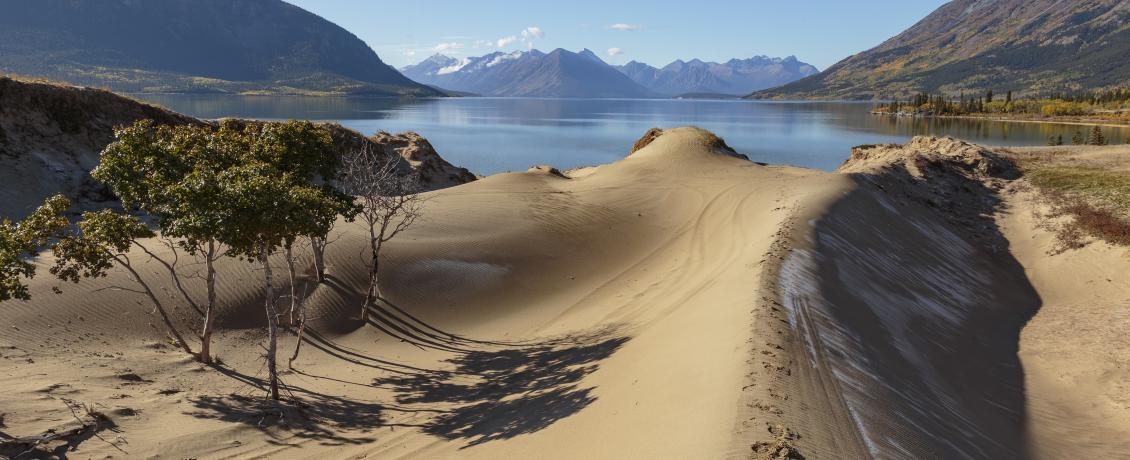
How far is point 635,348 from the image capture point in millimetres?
12172

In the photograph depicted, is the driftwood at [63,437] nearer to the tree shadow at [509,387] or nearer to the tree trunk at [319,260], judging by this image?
the tree shadow at [509,387]

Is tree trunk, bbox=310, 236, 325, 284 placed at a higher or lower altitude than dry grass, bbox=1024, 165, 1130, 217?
lower

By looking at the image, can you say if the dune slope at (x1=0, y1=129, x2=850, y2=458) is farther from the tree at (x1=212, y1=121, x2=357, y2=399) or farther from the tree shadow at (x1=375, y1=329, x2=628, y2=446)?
the tree at (x1=212, y1=121, x2=357, y2=399)

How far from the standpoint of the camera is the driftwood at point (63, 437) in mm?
7508

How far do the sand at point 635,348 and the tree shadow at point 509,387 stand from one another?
2.7 inches

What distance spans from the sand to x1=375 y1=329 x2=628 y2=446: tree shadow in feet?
0.23

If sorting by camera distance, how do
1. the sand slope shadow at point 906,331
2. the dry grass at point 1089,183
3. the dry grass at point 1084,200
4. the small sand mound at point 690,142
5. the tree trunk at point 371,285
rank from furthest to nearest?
the small sand mound at point 690,142, the dry grass at point 1089,183, the dry grass at point 1084,200, the tree trunk at point 371,285, the sand slope shadow at point 906,331

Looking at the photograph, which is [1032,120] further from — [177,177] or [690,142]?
[177,177]

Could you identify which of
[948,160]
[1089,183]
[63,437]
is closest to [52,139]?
[63,437]

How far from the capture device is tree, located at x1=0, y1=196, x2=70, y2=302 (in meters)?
7.82

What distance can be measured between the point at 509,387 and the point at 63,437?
22.8ft

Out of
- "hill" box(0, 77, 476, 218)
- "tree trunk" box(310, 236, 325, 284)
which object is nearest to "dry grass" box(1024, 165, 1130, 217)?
"tree trunk" box(310, 236, 325, 284)

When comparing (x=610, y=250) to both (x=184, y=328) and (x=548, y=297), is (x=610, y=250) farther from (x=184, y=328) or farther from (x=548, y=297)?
(x=184, y=328)

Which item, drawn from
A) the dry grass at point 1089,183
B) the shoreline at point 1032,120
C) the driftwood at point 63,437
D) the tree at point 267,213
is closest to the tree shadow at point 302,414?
the tree at point 267,213
